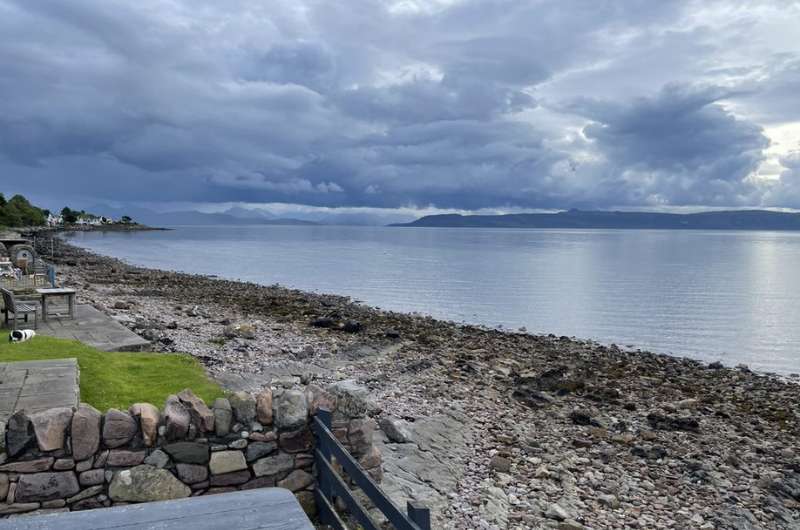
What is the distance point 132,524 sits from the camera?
3732mm

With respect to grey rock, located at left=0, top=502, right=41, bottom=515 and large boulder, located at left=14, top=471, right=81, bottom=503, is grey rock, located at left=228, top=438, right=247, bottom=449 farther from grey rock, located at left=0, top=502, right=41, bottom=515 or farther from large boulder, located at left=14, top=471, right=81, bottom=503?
grey rock, located at left=0, top=502, right=41, bottom=515

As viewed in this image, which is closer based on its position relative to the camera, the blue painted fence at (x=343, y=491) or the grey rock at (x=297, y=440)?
the blue painted fence at (x=343, y=491)

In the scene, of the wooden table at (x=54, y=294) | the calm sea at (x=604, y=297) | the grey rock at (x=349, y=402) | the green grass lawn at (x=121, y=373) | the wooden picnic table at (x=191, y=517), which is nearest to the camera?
the wooden picnic table at (x=191, y=517)

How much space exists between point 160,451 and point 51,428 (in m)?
0.99

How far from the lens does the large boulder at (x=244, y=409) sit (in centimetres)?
613

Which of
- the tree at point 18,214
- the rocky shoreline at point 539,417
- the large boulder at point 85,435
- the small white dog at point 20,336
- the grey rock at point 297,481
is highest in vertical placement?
the tree at point 18,214

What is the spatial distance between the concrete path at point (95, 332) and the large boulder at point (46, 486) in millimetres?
7519

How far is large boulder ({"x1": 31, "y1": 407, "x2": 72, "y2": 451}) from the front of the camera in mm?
5523

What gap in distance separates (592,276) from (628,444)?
52.6 m

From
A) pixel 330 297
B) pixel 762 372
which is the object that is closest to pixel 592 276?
pixel 330 297

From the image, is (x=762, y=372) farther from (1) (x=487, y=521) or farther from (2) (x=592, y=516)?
(1) (x=487, y=521)

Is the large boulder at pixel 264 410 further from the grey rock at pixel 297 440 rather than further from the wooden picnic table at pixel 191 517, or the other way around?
the wooden picnic table at pixel 191 517

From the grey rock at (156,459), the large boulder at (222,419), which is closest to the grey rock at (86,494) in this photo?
the grey rock at (156,459)

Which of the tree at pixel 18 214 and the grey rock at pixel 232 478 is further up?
the tree at pixel 18 214
